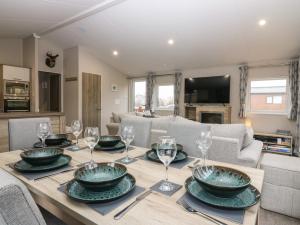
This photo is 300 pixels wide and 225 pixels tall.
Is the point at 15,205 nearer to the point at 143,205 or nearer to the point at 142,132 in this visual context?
the point at 143,205

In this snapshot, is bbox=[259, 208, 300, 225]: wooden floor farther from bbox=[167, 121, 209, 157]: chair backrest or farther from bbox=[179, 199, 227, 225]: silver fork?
bbox=[179, 199, 227, 225]: silver fork

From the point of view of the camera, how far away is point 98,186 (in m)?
0.85

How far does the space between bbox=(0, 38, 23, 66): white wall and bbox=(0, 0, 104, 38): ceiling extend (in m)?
0.54

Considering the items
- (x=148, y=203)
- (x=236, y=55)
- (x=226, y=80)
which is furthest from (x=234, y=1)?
(x=148, y=203)

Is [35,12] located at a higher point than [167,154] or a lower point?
higher

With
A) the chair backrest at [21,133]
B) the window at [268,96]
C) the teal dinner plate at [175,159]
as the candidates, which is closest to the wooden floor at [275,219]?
the teal dinner plate at [175,159]

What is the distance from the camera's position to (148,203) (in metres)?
0.82

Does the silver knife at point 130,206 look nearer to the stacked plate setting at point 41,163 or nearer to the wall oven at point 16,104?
the stacked plate setting at point 41,163

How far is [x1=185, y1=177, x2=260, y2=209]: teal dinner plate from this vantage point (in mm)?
779

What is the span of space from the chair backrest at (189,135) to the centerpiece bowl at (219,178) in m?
0.62

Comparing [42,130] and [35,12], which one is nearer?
[42,130]

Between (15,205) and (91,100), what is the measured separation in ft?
20.0

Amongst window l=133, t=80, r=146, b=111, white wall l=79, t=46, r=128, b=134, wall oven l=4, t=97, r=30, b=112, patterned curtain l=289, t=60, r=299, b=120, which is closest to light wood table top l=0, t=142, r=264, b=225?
wall oven l=4, t=97, r=30, b=112

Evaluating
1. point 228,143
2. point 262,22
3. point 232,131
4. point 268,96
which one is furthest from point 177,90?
point 228,143
